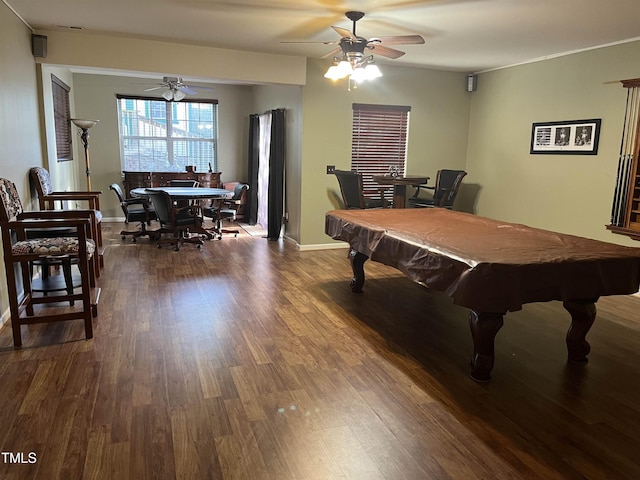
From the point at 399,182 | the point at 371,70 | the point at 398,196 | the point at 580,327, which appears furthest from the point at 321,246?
the point at 580,327

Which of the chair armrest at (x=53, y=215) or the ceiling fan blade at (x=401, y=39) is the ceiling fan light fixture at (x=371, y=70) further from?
the chair armrest at (x=53, y=215)

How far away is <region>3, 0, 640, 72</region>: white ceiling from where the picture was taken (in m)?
3.69

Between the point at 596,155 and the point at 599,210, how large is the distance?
23.3 inches

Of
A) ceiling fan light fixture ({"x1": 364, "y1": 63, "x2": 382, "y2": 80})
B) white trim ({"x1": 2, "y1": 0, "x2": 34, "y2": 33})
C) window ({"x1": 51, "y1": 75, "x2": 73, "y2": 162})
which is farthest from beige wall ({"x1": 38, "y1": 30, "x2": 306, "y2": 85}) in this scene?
ceiling fan light fixture ({"x1": 364, "y1": 63, "x2": 382, "y2": 80})

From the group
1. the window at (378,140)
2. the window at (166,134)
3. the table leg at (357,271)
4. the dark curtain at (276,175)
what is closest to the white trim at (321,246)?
the dark curtain at (276,175)

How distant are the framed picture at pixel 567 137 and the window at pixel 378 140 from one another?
172 cm

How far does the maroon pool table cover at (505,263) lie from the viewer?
7.88 ft

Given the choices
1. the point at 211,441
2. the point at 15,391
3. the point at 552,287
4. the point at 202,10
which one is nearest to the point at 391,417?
the point at 211,441

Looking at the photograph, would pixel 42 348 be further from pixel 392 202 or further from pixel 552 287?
pixel 392 202

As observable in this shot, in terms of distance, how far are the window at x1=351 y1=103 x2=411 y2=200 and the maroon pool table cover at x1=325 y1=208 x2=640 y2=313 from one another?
3098 millimetres

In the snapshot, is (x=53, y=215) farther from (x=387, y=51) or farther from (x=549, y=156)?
(x=549, y=156)

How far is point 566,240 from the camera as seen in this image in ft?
10.1

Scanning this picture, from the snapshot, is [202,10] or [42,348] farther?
[202,10]

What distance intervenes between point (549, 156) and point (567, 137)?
0.33 meters
